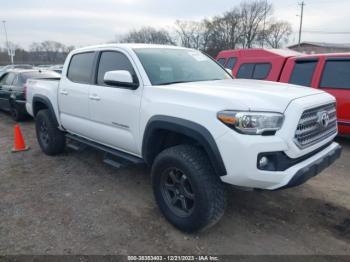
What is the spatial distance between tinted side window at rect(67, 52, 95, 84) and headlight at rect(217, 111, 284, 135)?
261 centimetres

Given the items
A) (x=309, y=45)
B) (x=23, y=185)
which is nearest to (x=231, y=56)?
(x=23, y=185)

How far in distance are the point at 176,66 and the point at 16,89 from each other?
7.18 meters

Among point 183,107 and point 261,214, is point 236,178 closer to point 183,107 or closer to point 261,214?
point 183,107

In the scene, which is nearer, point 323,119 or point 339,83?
point 323,119

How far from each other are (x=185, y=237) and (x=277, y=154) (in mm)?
1263

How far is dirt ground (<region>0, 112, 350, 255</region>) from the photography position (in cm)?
304

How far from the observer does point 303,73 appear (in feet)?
22.4

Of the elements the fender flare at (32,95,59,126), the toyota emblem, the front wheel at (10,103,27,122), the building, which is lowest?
the front wheel at (10,103,27,122)

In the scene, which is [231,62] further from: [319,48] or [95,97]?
[319,48]

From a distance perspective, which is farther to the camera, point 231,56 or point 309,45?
point 309,45

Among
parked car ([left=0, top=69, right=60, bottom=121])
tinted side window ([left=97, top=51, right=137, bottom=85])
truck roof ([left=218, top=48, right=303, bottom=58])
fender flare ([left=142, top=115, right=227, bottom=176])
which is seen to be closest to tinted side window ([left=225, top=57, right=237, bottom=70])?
truck roof ([left=218, top=48, right=303, bottom=58])

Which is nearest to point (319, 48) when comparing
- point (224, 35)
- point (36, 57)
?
point (224, 35)

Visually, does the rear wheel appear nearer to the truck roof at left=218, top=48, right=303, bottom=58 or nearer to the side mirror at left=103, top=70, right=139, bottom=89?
the side mirror at left=103, top=70, right=139, bottom=89

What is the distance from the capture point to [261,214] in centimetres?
362
